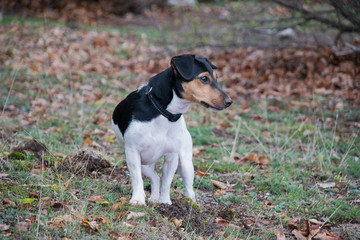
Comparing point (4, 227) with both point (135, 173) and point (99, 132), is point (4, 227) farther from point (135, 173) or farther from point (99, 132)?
point (99, 132)

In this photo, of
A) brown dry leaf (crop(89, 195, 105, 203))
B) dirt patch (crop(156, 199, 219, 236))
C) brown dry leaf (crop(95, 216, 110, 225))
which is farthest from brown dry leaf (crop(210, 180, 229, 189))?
brown dry leaf (crop(95, 216, 110, 225))

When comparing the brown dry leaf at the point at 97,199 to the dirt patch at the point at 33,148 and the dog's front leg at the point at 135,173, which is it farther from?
the dirt patch at the point at 33,148

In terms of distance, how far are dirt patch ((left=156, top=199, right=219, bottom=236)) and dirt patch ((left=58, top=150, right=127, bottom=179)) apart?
843 mm

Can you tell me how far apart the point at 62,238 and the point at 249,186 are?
2.52m

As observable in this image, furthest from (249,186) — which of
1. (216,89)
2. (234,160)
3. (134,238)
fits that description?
(134,238)

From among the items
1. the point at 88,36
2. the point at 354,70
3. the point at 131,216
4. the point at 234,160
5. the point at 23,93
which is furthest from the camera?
the point at 88,36

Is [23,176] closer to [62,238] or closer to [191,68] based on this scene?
[62,238]

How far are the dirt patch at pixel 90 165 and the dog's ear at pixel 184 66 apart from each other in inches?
55.2

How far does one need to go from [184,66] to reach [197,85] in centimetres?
21

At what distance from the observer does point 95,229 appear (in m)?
3.18

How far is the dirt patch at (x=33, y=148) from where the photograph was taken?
15.7ft

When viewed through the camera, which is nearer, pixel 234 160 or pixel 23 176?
pixel 23 176

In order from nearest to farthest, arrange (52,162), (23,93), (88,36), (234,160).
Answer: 1. (52,162)
2. (234,160)
3. (23,93)
4. (88,36)

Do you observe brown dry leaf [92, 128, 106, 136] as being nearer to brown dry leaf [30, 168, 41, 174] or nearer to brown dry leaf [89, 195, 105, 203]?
brown dry leaf [30, 168, 41, 174]
